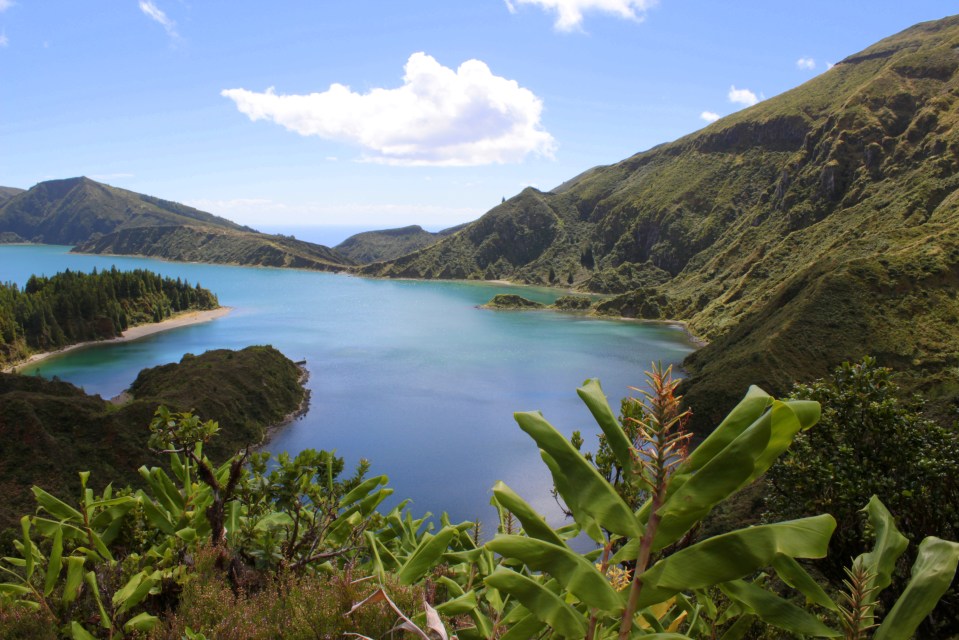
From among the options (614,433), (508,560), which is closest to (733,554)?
(614,433)

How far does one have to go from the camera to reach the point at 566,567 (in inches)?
78.2

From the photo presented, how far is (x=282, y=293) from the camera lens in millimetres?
128125

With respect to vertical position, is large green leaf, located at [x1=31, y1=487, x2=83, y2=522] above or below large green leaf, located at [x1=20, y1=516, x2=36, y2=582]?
above

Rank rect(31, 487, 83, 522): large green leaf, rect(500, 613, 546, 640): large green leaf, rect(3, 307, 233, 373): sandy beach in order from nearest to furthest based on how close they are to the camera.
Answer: rect(500, 613, 546, 640): large green leaf
rect(31, 487, 83, 522): large green leaf
rect(3, 307, 233, 373): sandy beach

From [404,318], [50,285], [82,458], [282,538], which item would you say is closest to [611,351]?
[404,318]

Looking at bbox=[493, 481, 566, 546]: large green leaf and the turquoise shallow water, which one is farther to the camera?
the turquoise shallow water

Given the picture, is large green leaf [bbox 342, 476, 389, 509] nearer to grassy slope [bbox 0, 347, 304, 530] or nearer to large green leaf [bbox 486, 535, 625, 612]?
large green leaf [bbox 486, 535, 625, 612]

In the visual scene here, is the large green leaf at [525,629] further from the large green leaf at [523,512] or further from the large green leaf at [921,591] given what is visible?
the large green leaf at [921,591]

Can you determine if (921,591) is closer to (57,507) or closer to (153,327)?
(57,507)

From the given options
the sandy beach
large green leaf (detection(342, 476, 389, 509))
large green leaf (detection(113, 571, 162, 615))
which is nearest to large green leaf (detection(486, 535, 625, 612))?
large green leaf (detection(113, 571, 162, 615))

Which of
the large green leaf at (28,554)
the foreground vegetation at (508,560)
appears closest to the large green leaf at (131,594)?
the foreground vegetation at (508,560)

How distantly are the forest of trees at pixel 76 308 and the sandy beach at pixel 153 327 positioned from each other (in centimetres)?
82

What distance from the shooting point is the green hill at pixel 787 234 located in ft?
135

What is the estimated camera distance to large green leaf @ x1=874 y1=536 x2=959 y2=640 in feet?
6.16
